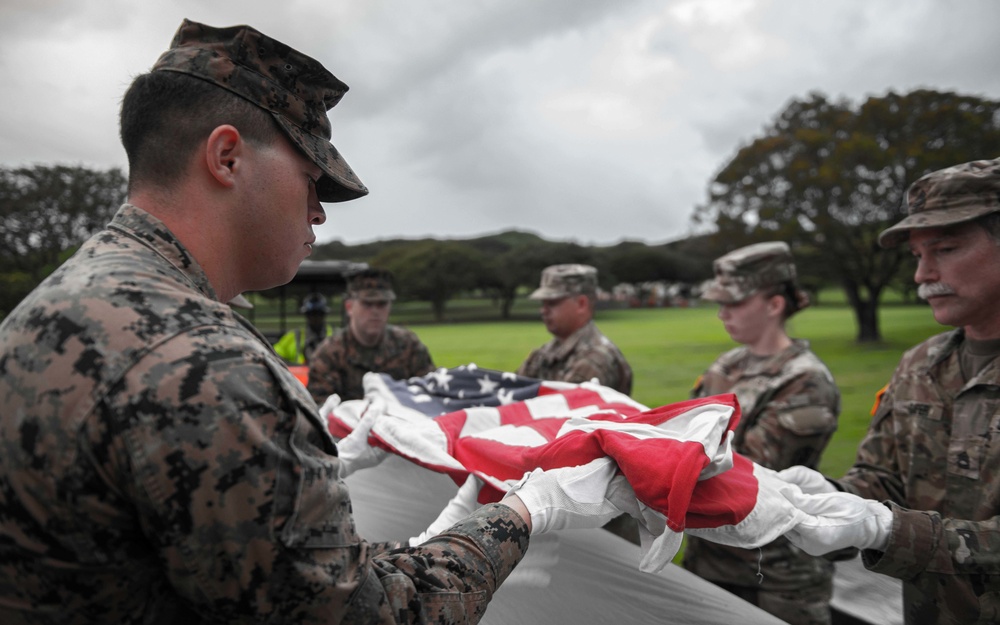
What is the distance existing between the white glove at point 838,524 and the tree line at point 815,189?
1441 cm

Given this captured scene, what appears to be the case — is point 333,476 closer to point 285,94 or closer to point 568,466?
point 285,94

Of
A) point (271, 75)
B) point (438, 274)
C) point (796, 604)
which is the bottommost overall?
point (796, 604)

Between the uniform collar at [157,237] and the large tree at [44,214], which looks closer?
the uniform collar at [157,237]

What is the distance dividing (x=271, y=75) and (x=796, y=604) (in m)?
2.79

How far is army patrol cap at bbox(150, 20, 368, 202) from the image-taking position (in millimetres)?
1213

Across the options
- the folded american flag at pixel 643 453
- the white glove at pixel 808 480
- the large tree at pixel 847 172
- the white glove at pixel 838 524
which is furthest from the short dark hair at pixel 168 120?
the large tree at pixel 847 172

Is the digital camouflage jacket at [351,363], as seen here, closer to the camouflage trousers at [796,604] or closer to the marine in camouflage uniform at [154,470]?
A: the camouflage trousers at [796,604]

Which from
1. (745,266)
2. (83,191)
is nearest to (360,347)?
(745,266)

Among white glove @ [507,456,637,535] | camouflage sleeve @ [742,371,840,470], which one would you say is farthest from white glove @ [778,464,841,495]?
white glove @ [507,456,637,535]

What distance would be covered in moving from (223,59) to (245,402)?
68 cm

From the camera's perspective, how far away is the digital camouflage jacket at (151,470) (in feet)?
2.97

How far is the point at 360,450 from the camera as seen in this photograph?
2.46 meters

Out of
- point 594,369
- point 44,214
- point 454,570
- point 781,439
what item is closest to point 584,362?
point 594,369

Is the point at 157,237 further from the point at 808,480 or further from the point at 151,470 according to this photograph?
the point at 808,480
